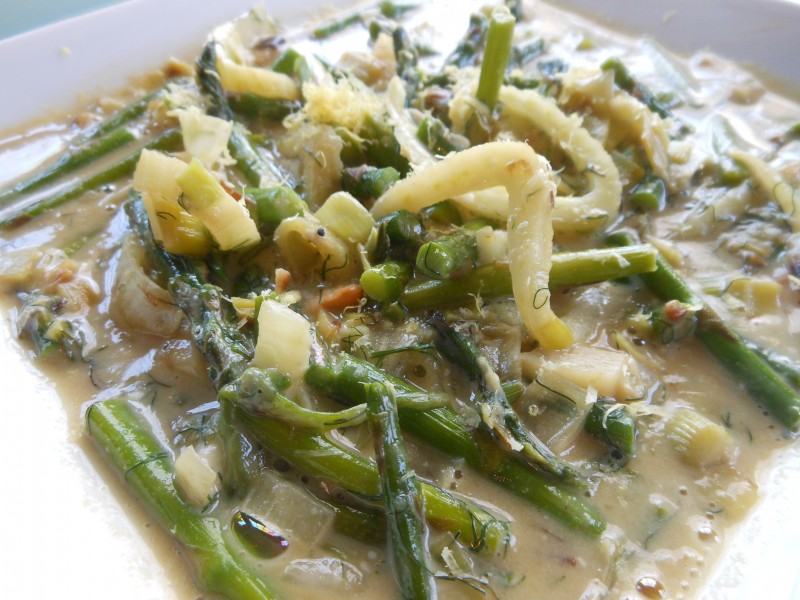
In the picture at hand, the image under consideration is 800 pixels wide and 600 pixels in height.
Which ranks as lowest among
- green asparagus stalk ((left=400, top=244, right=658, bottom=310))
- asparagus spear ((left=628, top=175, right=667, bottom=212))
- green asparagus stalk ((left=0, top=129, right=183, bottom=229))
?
asparagus spear ((left=628, top=175, right=667, bottom=212))

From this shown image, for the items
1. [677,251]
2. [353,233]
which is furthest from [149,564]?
[677,251]

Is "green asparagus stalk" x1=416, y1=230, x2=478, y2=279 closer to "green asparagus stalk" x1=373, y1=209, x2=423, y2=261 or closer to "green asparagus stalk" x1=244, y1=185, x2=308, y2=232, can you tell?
"green asparagus stalk" x1=373, y1=209, x2=423, y2=261

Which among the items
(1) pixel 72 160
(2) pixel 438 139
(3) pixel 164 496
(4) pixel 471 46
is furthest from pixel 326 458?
(4) pixel 471 46

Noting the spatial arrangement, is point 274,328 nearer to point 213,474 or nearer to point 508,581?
point 213,474

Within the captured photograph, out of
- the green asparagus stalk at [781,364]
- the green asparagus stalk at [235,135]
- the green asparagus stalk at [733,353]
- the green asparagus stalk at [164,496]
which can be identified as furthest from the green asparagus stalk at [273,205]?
the green asparagus stalk at [781,364]

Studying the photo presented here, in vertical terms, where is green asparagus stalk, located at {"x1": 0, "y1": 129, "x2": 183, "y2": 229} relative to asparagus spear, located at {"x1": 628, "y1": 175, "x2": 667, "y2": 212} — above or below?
above

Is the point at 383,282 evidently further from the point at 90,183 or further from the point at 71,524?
the point at 90,183

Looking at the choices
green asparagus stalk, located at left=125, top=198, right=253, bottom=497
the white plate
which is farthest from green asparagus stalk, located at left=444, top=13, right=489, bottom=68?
the white plate

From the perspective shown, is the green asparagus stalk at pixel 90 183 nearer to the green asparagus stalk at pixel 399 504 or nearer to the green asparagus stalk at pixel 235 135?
the green asparagus stalk at pixel 235 135
